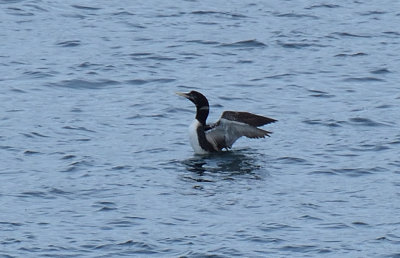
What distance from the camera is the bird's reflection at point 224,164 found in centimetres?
1600

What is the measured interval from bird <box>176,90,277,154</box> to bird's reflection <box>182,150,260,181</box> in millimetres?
135

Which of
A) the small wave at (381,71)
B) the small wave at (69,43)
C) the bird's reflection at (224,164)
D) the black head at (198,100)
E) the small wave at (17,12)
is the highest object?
the black head at (198,100)

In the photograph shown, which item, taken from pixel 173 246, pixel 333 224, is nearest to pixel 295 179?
pixel 333 224

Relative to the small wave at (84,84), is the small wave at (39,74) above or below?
above

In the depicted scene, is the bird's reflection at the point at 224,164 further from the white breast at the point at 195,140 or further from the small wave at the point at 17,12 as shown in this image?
the small wave at the point at 17,12

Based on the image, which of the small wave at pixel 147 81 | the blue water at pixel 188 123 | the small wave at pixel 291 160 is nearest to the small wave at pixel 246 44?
the blue water at pixel 188 123

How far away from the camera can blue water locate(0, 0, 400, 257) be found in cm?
1341

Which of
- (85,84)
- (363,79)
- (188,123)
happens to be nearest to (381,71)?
(363,79)

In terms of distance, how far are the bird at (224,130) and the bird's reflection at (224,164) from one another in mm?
135

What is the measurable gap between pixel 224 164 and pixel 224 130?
674 mm

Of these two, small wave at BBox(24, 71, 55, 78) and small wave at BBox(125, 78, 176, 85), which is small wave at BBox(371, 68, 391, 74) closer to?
small wave at BBox(125, 78, 176, 85)

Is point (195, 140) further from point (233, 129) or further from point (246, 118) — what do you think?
point (246, 118)

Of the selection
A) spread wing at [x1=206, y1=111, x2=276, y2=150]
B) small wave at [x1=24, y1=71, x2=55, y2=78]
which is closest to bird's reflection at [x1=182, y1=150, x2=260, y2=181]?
spread wing at [x1=206, y1=111, x2=276, y2=150]

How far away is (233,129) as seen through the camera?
55.6ft
